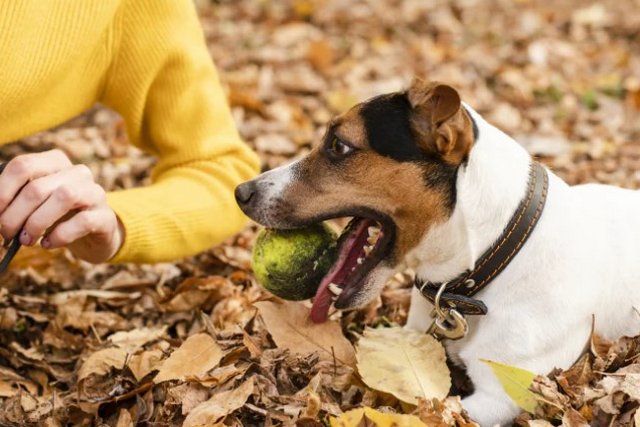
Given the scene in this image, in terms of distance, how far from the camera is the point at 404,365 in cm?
237

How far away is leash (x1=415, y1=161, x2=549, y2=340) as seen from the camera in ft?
7.77

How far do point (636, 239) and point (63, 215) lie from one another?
1.66 m

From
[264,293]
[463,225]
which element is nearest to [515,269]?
[463,225]

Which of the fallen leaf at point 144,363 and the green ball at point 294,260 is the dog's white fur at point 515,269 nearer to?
the green ball at point 294,260

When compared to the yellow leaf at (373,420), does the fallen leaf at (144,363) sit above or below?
below

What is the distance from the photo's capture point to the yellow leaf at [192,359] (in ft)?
7.87

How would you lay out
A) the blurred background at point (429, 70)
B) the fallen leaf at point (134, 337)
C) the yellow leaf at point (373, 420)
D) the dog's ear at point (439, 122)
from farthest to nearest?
the blurred background at point (429, 70) < the fallen leaf at point (134, 337) < the dog's ear at point (439, 122) < the yellow leaf at point (373, 420)

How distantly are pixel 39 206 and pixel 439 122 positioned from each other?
105cm

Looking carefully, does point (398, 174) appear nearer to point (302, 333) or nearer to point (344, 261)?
point (344, 261)

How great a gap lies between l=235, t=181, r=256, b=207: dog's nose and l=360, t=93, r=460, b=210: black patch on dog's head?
37 centimetres

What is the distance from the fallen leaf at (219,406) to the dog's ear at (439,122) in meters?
0.82

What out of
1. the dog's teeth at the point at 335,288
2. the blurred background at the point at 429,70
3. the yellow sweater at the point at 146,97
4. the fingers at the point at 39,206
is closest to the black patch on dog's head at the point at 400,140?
the dog's teeth at the point at 335,288

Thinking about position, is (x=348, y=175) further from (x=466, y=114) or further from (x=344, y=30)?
(x=344, y=30)

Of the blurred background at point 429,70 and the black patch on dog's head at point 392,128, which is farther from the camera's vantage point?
the blurred background at point 429,70
